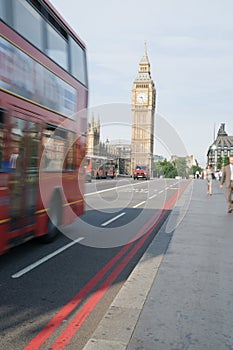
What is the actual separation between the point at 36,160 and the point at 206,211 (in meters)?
7.96

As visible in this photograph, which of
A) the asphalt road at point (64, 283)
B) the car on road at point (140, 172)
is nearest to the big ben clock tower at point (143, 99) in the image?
the car on road at point (140, 172)

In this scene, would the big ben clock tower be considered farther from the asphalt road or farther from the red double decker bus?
the asphalt road

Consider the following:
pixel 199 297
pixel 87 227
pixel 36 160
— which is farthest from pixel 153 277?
pixel 87 227

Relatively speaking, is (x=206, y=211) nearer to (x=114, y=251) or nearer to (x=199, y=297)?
(x=114, y=251)

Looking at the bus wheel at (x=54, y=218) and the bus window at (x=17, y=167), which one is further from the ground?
the bus window at (x=17, y=167)

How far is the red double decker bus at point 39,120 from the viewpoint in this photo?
5602 mm

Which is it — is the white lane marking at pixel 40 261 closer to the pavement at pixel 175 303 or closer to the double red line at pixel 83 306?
the double red line at pixel 83 306

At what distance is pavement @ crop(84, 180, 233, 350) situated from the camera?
3.51m

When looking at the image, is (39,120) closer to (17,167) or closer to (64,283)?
(17,167)

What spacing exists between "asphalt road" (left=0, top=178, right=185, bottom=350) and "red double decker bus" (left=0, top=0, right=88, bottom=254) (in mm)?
408

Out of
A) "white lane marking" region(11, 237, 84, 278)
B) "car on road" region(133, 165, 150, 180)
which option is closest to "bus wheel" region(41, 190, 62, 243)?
"white lane marking" region(11, 237, 84, 278)

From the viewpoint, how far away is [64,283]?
532cm

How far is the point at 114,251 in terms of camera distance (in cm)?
734

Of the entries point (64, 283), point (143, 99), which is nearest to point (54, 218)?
point (64, 283)
